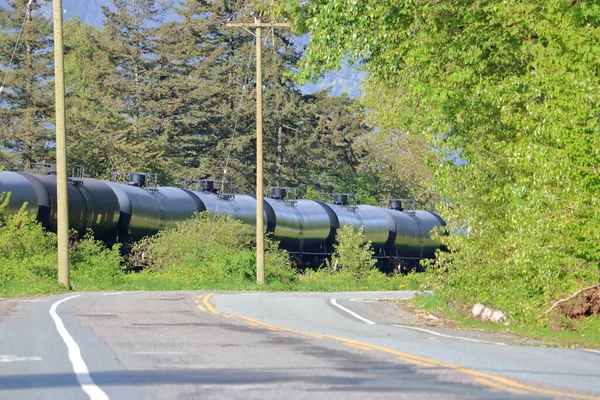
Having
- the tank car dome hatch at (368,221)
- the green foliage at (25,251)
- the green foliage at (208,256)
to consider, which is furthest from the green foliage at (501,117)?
the tank car dome hatch at (368,221)

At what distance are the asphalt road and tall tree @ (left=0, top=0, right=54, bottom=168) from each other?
4706 cm

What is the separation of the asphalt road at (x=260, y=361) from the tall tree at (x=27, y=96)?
47.1m

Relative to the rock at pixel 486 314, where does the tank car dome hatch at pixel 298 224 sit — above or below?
above

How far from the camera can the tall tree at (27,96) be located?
63375mm

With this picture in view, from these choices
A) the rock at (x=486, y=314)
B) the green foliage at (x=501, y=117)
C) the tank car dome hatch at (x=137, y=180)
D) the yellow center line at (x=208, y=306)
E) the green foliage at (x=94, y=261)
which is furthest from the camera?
the tank car dome hatch at (x=137, y=180)

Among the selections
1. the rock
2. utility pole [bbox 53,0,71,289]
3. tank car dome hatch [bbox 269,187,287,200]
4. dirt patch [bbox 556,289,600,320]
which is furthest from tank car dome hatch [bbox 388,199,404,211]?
dirt patch [bbox 556,289,600,320]

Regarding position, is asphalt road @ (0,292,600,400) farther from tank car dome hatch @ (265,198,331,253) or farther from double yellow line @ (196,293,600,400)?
tank car dome hatch @ (265,198,331,253)

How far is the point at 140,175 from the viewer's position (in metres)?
45.6

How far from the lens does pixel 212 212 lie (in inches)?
1742

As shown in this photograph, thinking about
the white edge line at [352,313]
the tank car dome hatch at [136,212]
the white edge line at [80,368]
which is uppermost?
the tank car dome hatch at [136,212]

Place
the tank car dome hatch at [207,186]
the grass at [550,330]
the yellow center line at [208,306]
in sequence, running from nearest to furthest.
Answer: the grass at [550,330]
the yellow center line at [208,306]
the tank car dome hatch at [207,186]

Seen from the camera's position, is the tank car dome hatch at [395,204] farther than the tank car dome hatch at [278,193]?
Yes

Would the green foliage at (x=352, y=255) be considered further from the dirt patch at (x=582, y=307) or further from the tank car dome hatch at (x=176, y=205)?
the dirt patch at (x=582, y=307)

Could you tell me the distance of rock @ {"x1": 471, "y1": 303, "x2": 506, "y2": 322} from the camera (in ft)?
67.8
